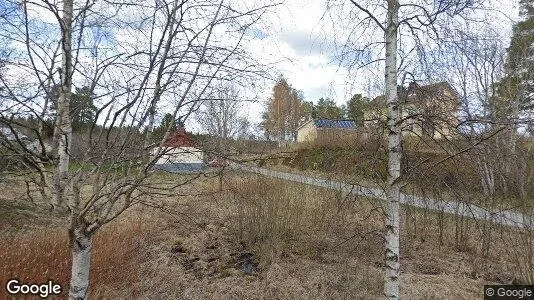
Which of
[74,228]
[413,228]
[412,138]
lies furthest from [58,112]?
[413,228]

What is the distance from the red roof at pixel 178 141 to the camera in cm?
221

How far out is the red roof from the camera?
2.21m

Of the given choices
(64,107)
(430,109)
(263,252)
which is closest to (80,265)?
(64,107)

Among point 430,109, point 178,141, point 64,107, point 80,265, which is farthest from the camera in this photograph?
point 430,109

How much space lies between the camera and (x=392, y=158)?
2.84m

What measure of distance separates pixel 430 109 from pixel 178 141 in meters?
2.01

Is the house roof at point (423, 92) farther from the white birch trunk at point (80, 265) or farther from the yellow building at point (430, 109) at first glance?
the white birch trunk at point (80, 265)

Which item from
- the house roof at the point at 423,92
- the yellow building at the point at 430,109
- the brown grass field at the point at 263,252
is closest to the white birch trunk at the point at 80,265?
the brown grass field at the point at 263,252

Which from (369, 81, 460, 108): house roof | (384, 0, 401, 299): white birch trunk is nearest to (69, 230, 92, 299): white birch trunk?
(384, 0, 401, 299): white birch trunk

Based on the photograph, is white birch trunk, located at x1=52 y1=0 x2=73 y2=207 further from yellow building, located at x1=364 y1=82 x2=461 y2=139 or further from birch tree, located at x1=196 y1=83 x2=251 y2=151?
yellow building, located at x1=364 y1=82 x2=461 y2=139

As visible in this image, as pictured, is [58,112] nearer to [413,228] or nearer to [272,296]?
[272,296]

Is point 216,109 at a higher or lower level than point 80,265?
higher

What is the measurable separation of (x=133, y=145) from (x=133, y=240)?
3858mm

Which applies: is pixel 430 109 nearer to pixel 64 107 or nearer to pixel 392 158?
pixel 392 158
